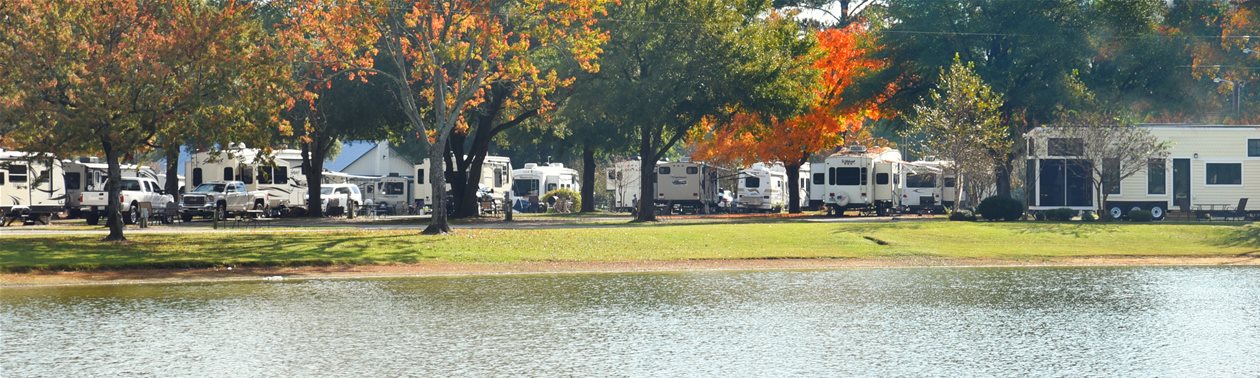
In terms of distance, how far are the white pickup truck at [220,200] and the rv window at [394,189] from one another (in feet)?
58.2

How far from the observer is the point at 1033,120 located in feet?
199

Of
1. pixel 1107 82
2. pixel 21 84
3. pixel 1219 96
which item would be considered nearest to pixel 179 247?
pixel 21 84

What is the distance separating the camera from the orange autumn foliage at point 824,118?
64.2 metres

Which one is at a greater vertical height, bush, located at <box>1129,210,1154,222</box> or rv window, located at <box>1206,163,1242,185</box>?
rv window, located at <box>1206,163,1242,185</box>

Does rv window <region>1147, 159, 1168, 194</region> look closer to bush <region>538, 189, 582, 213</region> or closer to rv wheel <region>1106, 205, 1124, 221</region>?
rv wheel <region>1106, 205, 1124, 221</region>

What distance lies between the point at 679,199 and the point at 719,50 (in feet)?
60.4

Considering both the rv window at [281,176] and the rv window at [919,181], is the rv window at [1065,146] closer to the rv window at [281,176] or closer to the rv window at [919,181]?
the rv window at [919,181]

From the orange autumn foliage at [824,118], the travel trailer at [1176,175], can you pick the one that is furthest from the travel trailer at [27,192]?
the travel trailer at [1176,175]

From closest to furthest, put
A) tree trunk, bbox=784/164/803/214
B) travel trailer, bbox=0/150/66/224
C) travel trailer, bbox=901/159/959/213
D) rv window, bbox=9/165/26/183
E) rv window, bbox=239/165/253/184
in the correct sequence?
travel trailer, bbox=0/150/66/224, rv window, bbox=9/165/26/183, rv window, bbox=239/165/253/184, tree trunk, bbox=784/164/803/214, travel trailer, bbox=901/159/959/213

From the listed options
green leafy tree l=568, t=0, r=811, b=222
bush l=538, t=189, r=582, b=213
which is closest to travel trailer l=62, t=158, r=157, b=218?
green leafy tree l=568, t=0, r=811, b=222

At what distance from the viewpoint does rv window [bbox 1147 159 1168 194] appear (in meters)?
54.1

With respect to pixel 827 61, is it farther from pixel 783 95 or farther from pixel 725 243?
pixel 725 243

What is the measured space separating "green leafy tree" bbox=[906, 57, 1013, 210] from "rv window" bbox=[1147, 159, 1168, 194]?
18.7ft

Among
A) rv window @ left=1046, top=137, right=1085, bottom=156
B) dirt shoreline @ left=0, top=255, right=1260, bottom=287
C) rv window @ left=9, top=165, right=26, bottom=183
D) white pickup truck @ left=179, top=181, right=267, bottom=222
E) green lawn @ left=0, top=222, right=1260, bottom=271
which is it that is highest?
rv window @ left=1046, top=137, right=1085, bottom=156
